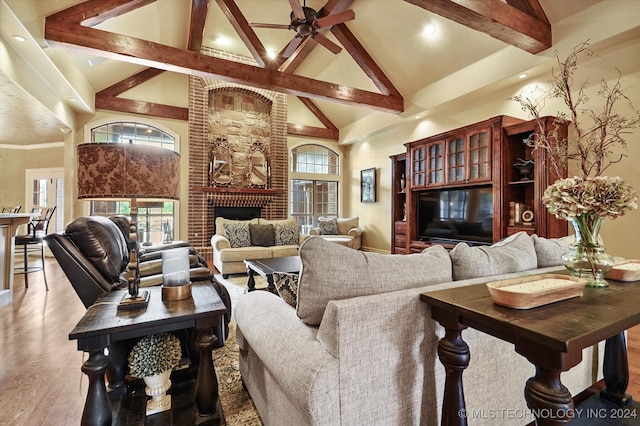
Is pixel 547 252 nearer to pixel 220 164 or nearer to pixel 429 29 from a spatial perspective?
pixel 429 29

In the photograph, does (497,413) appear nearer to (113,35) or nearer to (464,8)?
(464,8)

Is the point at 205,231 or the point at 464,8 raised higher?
the point at 464,8

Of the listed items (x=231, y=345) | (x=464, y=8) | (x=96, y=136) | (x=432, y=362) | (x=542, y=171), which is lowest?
(x=231, y=345)

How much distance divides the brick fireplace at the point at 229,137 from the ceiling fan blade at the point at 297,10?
3416 mm

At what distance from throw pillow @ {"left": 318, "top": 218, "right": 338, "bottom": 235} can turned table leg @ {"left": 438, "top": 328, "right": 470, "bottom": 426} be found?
5760mm

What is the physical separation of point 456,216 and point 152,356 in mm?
4530

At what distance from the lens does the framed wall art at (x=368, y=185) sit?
7.05 metres

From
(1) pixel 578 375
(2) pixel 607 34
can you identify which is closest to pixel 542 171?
(2) pixel 607 34

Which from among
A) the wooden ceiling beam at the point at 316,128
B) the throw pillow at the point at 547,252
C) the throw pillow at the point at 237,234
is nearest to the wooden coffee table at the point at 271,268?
the throw pillow at the point at 237,234

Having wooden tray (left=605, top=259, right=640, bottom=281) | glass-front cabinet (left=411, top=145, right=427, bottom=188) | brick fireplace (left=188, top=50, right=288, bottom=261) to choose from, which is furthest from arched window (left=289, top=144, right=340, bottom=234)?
wooden tray (left=605, top=259, right=640, bottom=281)

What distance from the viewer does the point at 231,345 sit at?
7.53ft

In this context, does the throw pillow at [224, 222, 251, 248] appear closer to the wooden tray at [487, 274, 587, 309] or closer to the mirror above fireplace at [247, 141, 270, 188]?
the mirror above fireplace at [247, 141, 270, 188]

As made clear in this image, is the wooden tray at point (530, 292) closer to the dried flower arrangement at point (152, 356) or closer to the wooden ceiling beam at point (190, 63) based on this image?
the dried flower arrangement at point (152, 356)

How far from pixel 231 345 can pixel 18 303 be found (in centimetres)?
282
